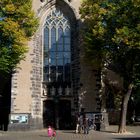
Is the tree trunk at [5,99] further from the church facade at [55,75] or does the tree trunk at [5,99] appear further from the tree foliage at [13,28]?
the tree foliage at [13,28]

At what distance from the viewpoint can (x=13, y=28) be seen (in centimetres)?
3250

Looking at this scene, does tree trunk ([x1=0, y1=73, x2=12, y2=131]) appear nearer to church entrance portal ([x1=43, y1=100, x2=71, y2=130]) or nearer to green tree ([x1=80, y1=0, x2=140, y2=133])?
church entrance portal ([x1=43, y1=100, x2=71, y2=130])

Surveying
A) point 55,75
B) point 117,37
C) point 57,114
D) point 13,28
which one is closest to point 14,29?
point 13,28

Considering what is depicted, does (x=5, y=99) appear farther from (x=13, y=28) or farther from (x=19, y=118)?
(x=13, y=28)

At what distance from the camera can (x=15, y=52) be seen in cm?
3350

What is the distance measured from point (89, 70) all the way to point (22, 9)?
1003 centimetres

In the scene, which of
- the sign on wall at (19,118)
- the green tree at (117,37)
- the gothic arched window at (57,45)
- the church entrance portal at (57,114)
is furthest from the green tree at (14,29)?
the church entrance portal at (57,114)

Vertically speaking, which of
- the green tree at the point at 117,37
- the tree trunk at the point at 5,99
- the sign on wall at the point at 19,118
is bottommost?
the sign on wall at the point at 19,118

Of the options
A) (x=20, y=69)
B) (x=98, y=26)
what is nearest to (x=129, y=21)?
(x=98, y=26)

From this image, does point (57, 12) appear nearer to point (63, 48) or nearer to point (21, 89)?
point (63, 48)

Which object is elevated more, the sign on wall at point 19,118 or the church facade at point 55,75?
the church facade at point 55,75

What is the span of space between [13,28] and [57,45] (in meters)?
10.0

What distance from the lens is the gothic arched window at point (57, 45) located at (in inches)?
1641

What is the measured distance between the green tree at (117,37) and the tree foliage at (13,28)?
15.6 ft
